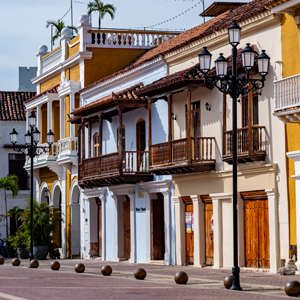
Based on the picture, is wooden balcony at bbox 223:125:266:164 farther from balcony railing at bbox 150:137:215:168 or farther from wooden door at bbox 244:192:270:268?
balcony railing at bbox 150:137:215:168

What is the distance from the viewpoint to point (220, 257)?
24.0m

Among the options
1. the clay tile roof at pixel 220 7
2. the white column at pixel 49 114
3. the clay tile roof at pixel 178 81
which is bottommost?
the clay tile roof at pixel 178 81

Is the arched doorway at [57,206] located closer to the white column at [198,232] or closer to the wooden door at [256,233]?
the white column at [198,232]

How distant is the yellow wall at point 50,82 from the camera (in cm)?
3892

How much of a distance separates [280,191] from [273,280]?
3280 mm

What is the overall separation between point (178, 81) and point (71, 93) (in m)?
12.0

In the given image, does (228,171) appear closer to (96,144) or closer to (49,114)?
(96,144)

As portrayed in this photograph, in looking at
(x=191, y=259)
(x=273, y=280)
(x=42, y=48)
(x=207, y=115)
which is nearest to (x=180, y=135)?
(x=207, y=115)

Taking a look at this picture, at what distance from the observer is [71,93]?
35469 millimetres

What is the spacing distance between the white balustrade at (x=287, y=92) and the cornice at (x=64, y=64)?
52.4 feet

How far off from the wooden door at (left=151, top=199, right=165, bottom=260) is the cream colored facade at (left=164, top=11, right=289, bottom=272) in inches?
82.0

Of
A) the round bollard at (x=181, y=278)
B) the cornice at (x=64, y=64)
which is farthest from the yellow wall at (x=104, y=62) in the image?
the round bollard at (x=181, y=278)

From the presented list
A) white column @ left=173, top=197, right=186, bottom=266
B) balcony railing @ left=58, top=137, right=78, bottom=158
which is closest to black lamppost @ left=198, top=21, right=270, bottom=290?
white column @ left=173, top=197, right=186, bottom=266

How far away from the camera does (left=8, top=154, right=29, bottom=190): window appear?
48.9 meters
